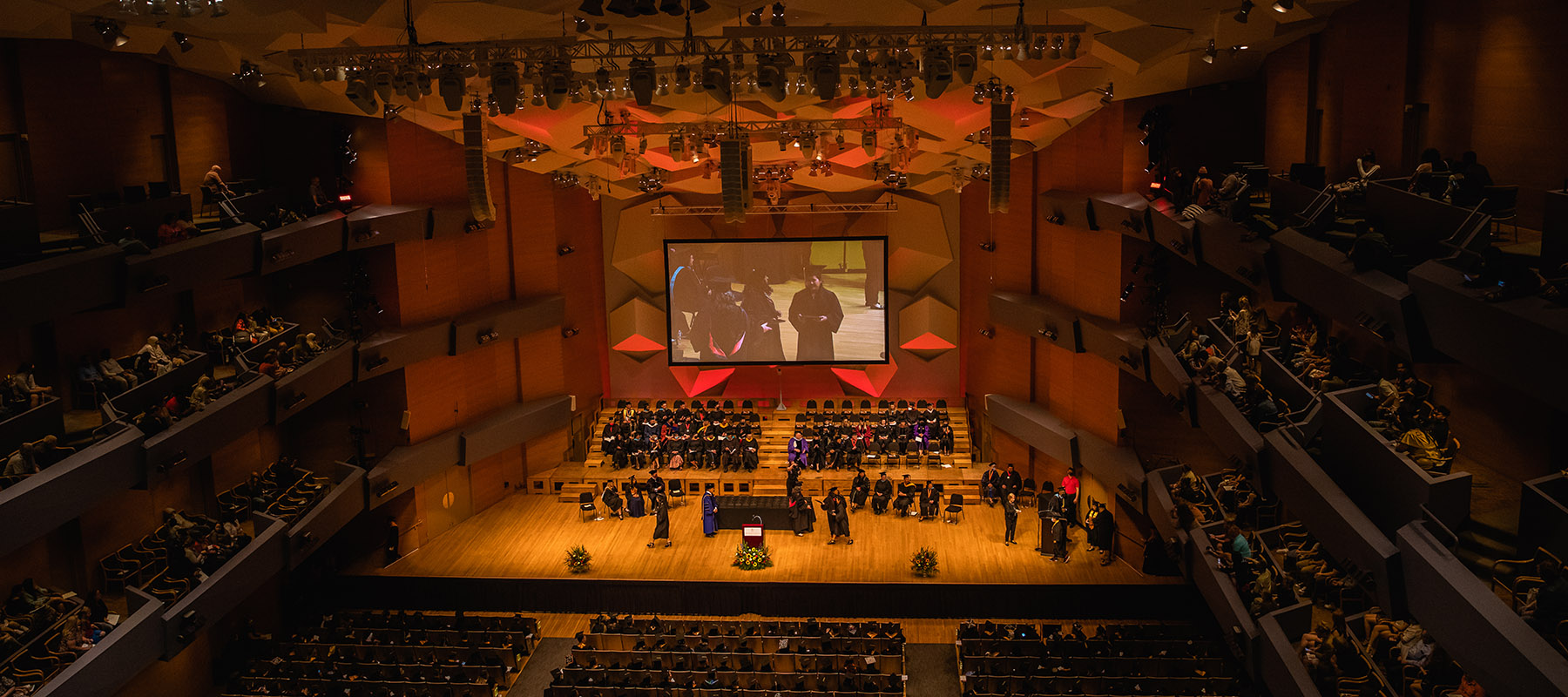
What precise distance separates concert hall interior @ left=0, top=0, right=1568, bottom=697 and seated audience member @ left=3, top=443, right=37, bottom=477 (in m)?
0.19

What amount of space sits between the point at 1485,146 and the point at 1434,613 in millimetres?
6125

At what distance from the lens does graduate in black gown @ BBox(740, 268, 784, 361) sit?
26500 millimetres

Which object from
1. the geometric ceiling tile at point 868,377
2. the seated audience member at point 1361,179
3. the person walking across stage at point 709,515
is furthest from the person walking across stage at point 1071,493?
the seated audience member at point 1361,179

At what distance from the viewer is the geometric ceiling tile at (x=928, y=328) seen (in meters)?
26.1

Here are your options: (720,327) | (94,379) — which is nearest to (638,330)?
(720,327)

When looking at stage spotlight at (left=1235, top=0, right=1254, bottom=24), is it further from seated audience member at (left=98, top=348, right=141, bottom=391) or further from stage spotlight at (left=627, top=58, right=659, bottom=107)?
seated audience member at (left=98, top=348, right=141, bottom=391)

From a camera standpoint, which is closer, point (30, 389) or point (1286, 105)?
point (30, 389)

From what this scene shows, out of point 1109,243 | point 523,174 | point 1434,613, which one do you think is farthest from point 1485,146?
point 523,174

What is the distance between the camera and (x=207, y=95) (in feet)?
64.5

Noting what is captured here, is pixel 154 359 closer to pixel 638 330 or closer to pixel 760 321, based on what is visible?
pixel 638 330

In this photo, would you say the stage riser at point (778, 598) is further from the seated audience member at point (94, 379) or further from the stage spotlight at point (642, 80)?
the stage spotlight at point (642, 80)

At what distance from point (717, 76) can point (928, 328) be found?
14572 millimetres

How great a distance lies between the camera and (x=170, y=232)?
15805 mm

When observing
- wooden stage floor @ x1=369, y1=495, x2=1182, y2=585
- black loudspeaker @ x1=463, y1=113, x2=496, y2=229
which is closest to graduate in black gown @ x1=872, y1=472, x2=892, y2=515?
wooden stage floor @ x1=369, y1=495, x2=1182, y2=585
